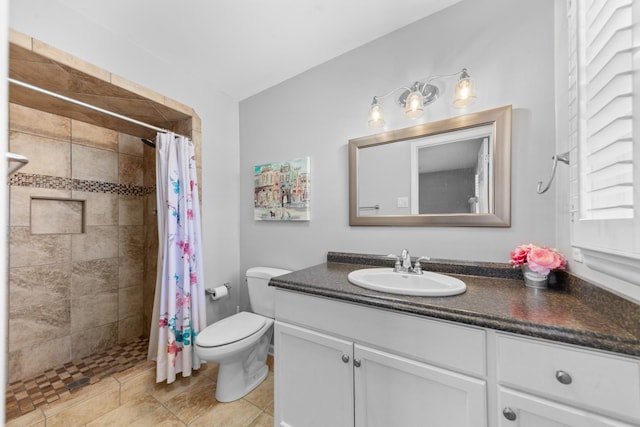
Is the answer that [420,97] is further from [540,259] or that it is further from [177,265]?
[177,265]

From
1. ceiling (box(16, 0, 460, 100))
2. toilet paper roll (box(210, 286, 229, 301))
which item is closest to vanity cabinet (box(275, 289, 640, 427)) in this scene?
toilet paper roll (box(210, 286, 229, 301))

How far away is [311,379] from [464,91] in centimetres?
160

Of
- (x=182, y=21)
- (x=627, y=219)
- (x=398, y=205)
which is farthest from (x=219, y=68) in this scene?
(x=627, y=219)

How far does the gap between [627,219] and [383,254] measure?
42.4 inches

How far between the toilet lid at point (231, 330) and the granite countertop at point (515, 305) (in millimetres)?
552

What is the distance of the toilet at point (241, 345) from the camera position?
145cm

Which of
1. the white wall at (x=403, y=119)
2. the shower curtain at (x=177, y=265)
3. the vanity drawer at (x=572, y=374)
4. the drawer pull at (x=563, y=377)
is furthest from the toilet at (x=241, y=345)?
the drawer pull at (x=563, y=377)

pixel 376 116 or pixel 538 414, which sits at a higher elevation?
pixel 376 116

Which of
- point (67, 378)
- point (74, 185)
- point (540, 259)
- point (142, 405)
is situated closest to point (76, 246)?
point (74, 185)

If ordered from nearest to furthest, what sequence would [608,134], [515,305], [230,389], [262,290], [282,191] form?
[608,134] < [515,305] < [230,389] < [262,290] < [282,191]

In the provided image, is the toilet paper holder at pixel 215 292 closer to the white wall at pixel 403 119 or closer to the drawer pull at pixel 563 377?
the white wall at pixel 403 119

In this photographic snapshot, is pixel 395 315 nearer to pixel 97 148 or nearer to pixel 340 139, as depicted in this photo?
pixel 340 139

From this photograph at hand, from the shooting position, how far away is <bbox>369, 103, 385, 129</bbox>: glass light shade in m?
1.53

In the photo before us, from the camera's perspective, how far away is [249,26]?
152 cm
